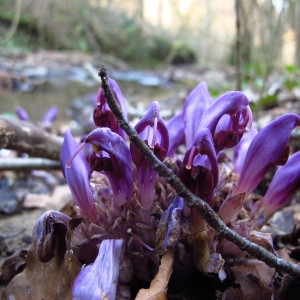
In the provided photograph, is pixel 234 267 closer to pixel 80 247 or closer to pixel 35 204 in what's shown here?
pixel 80 247

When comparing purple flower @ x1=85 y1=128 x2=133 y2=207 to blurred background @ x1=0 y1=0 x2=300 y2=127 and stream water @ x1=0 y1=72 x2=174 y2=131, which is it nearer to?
stream water @ x1=0 y1=72 x2=174 y2=131

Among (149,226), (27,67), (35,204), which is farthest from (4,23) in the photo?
(149,226)

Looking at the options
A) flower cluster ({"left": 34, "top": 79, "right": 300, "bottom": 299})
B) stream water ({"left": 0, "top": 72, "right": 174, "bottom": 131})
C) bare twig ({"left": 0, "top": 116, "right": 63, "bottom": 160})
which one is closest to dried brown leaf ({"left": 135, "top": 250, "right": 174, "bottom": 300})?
flower cluster ({"left": 34, "top": 79, "right": 300, "bottom": 299})

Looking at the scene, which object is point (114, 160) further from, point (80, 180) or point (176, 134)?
point (176, 134)

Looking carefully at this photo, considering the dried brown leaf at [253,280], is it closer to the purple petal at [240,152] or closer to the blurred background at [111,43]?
the purple petal at [240,152]

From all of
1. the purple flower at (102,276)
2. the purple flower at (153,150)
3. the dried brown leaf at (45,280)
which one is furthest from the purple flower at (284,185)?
the dried brown leaf at (45,280)

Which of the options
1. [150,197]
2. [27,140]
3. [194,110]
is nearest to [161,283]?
[150,197]
